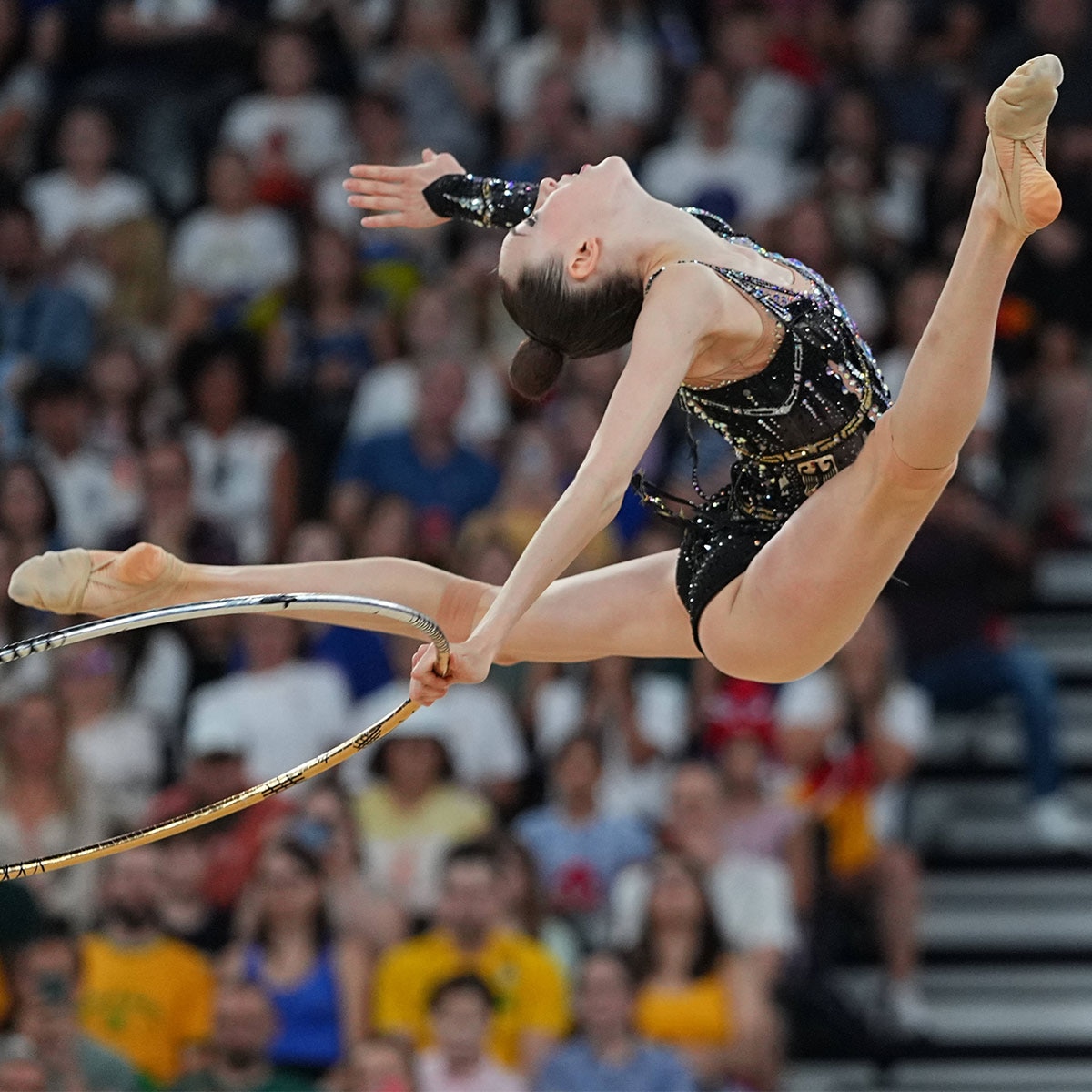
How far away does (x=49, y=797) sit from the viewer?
716 centimetres

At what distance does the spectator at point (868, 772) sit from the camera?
7.30 m

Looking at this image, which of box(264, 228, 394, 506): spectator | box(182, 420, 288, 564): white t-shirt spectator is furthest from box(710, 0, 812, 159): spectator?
Answer: box(182, 420, 288, 564): white t-shirt spectator

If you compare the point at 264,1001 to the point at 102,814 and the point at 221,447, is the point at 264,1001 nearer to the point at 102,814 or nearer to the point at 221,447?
the point at 102,814

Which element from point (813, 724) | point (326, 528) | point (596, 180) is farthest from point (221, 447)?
point (596, 180)

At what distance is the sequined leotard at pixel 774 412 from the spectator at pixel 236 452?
13.2 ft

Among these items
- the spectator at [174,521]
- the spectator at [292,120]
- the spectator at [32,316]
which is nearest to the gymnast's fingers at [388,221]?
the spectator at [174,521]

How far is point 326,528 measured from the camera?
793cm

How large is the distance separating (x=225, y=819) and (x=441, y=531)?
160cm

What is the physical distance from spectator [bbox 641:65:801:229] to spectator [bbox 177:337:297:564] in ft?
6.71

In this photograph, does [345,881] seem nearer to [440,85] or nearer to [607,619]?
[607,619]

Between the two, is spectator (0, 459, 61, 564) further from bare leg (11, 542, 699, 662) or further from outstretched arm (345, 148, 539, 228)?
bare leg (11, 542, 699, 662)

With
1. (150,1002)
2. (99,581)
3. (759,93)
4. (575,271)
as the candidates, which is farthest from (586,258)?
(759,93)

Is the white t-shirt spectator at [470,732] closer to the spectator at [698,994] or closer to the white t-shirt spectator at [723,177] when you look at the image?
the spectator at [698,994]

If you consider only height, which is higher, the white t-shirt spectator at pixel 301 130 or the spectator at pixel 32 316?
the white t-shirt spectator at pixel 301 130
